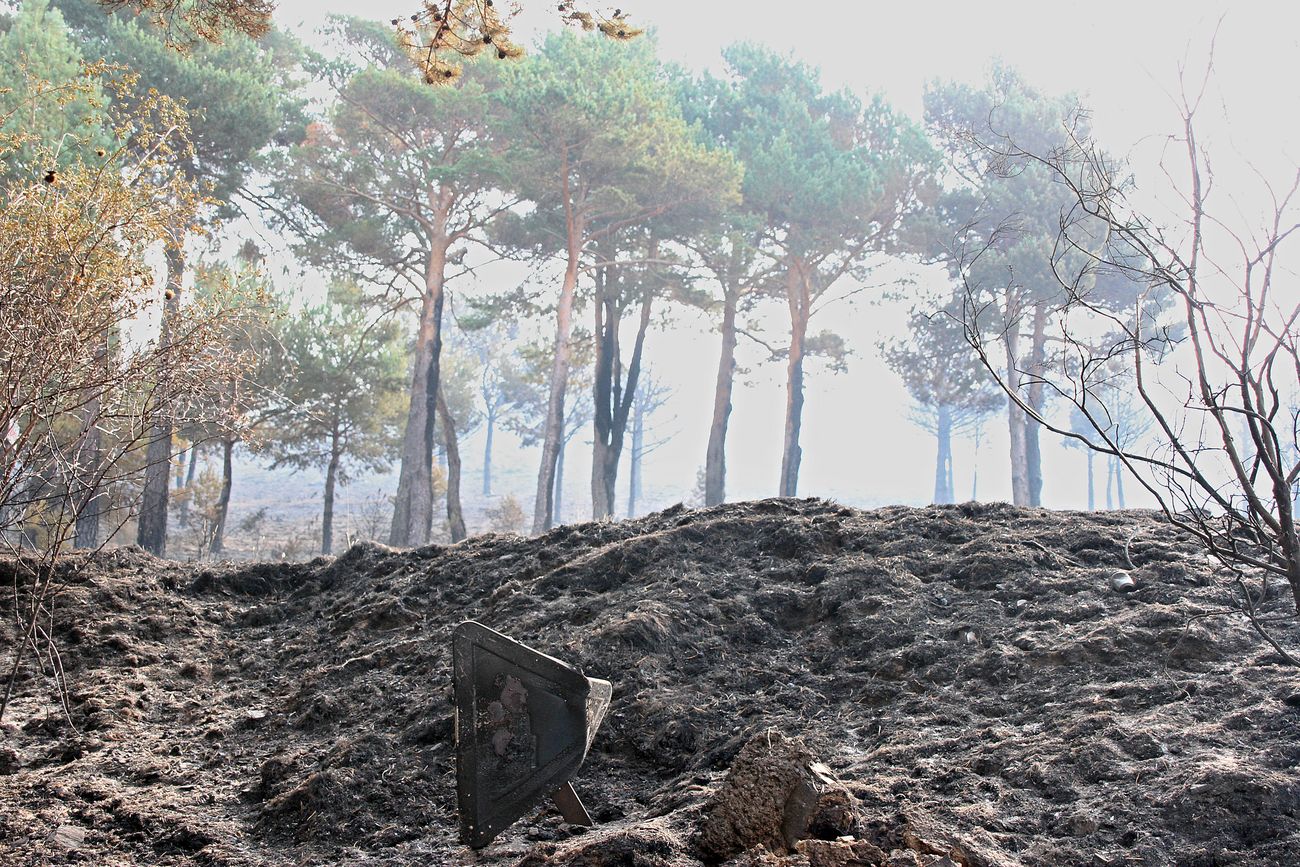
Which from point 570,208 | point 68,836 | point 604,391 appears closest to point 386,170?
point 570,208

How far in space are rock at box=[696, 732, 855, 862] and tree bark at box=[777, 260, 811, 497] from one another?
19445 millimetres

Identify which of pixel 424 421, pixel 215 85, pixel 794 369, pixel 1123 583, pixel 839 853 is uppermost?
pixel 215 85

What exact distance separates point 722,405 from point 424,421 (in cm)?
690

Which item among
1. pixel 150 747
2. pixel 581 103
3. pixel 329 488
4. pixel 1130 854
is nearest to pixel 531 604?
pixel 150 747

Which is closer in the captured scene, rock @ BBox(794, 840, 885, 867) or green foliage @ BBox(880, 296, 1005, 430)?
rock @ BBox(794, 840, 885, 867)

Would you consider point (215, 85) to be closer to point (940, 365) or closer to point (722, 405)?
point (722, 405)

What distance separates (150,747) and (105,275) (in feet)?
6.71

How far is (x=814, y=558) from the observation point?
5344mm

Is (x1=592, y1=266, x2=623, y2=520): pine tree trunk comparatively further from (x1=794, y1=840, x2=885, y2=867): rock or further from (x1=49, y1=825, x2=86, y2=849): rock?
(x1=794, y1=840, x2=885, y2=867): rock

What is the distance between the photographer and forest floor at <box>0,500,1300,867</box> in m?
2.86

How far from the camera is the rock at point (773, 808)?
109 inches

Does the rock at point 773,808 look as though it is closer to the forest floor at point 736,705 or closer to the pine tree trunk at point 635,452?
the forest floor at point 736,705

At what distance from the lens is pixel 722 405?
2248 centimetres

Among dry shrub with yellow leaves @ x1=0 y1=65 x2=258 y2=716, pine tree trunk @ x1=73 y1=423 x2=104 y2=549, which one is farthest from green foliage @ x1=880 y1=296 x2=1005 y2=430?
dry shrub with yellow leaves @ x1=0 y1=65 x2=258 y2=716
